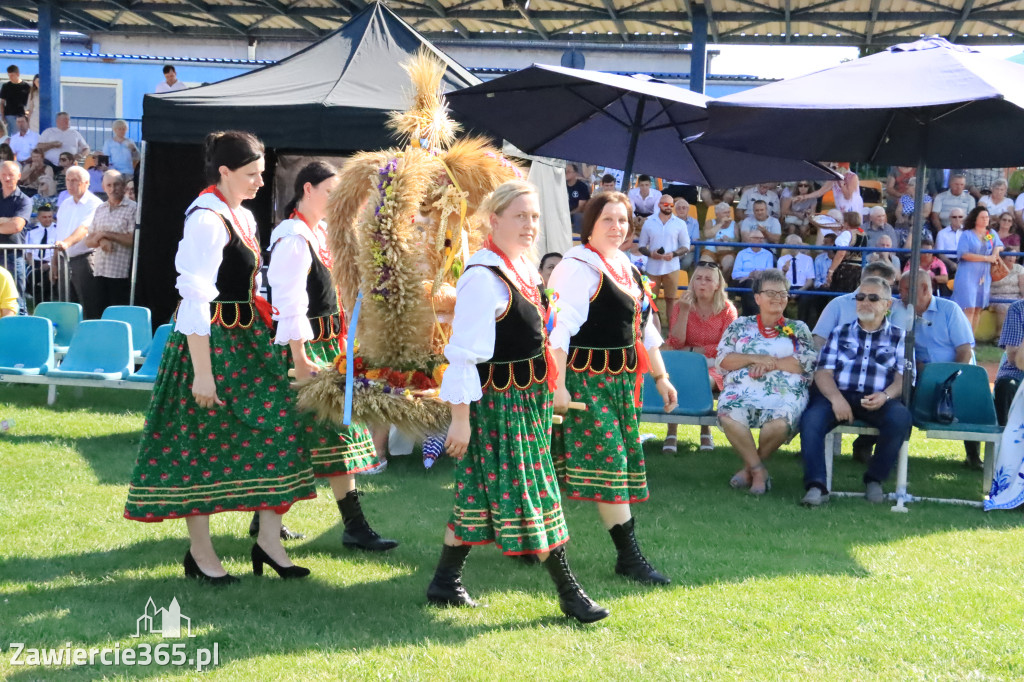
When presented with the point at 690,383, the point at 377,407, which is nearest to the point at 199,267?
the point at 377,407

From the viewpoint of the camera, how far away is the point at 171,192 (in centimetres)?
989

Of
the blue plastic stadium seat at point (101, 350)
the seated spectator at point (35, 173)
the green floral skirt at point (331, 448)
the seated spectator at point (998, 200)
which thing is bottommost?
the green floral skirt at point (331, 448)

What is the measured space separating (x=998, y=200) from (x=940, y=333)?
6.69 metres

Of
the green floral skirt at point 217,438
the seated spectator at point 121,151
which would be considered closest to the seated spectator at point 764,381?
the green floral skirt at point 217,438

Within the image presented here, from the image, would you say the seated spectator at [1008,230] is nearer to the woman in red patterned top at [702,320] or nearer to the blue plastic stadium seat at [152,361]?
the woman in red patterned top at [702,320]

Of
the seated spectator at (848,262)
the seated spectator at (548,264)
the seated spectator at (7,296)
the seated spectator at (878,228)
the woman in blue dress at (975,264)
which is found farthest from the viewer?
the seated spectator at (878,228)

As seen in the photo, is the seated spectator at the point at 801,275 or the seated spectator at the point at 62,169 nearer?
the seated spectator at the point at 801,275

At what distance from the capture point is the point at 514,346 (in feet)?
13.3

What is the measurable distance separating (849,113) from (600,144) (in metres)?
2.07

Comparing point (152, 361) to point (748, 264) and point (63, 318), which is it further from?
point (748, 264)

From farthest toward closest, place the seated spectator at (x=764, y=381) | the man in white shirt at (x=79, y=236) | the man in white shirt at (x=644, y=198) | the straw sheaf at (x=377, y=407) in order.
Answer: the man in white shirt at (x=644, y=198)
the man in white shirt at (x=79, y=236)
the seated spectator at (x=764, y=381)
the straw sheaf at (x=377, y=407)

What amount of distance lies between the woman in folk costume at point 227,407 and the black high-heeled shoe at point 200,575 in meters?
0.22

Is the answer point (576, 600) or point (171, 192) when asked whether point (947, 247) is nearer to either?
point (171, 192)

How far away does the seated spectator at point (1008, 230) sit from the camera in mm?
12703
